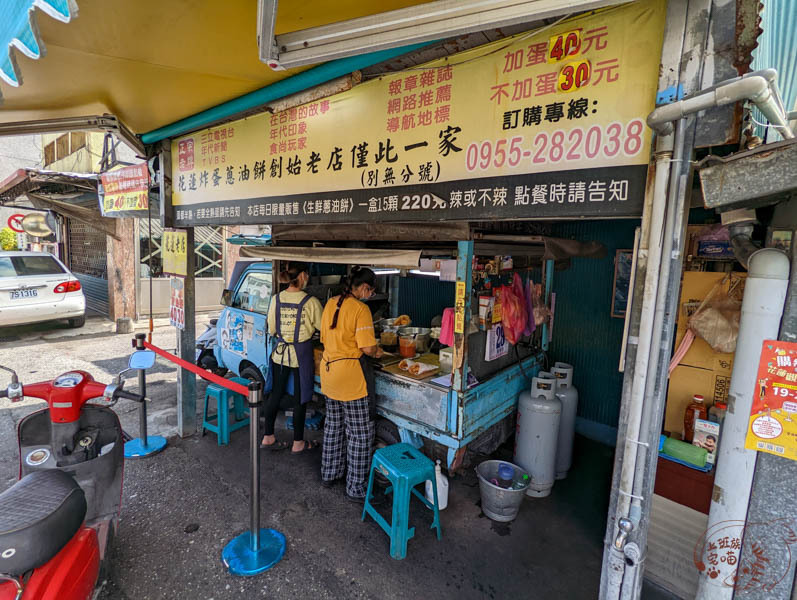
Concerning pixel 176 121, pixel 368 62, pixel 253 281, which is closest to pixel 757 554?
pixel 368 62

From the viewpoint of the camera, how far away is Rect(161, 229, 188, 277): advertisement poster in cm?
497

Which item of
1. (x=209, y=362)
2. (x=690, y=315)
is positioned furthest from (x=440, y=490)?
(x=209, y=362)

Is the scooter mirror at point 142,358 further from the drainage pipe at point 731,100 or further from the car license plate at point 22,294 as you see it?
the car license plate at point 22,294

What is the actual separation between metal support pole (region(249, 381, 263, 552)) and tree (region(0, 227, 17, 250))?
63.2 ft

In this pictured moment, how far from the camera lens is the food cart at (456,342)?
11.2ft

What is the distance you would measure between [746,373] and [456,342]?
72.8 inches

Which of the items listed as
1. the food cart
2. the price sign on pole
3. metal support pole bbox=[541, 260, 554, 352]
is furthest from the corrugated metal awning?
metal support pole bbox=[541, 260, 554, 352]

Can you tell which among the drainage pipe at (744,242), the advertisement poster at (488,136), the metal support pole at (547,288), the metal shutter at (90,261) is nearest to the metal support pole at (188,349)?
the advertisement poster at (488,136)

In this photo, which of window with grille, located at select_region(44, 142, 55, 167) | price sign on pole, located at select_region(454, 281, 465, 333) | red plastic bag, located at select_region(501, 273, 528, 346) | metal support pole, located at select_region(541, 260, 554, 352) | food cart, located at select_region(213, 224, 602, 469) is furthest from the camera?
window with grille, located at select_region(44, 142, 55, 167)

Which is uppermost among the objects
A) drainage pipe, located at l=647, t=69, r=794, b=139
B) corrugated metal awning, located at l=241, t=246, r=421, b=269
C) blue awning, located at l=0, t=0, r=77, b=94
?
blue awning, located at l=0, t=0, r=77, b=94

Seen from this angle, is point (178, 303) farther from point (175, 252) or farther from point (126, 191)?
point (126, 191)

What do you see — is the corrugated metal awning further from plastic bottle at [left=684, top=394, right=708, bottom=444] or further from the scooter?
plastic bottle at [left=684, top=394, right=708, bottom=444]

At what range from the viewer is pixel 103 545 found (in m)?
2.90

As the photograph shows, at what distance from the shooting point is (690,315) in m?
3.05
